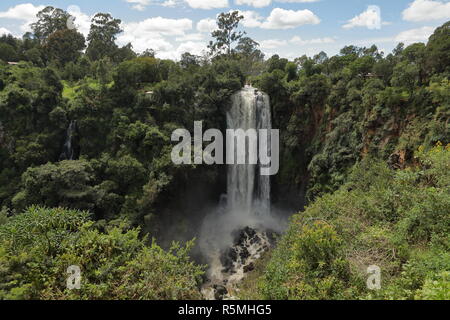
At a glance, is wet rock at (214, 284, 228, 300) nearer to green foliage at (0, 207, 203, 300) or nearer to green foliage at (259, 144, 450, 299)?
green foliage at (259, 144, 450, 299)

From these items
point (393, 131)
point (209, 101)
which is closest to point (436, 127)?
point (393, 131)

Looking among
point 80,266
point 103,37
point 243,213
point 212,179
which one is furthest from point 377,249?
point 103,37

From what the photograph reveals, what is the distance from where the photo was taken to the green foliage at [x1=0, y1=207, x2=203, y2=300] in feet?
19.1

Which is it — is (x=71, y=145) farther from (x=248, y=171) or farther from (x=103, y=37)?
(x=103, y=37)

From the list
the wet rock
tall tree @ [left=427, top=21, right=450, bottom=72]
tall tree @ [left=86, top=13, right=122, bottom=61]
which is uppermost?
tall tree @ [left=86, top=13, right=122, bottom=61]

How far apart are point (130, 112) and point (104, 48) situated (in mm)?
21124

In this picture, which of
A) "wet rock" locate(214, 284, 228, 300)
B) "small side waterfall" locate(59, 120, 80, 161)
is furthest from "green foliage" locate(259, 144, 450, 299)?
"small side waterfall" locate(59, 120, 80, 161)

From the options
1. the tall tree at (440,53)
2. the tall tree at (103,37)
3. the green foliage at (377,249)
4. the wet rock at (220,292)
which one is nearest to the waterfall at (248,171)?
the wet rock at (220,292)

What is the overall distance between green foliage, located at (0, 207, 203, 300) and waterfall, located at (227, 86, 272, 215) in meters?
13.7

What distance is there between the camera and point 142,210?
1664cm

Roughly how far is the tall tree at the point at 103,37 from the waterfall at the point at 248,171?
2261 centimetres

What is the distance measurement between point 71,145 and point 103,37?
22438 mm

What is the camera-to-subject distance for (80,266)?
6.37 m

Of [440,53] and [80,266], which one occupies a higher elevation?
[440,53]
